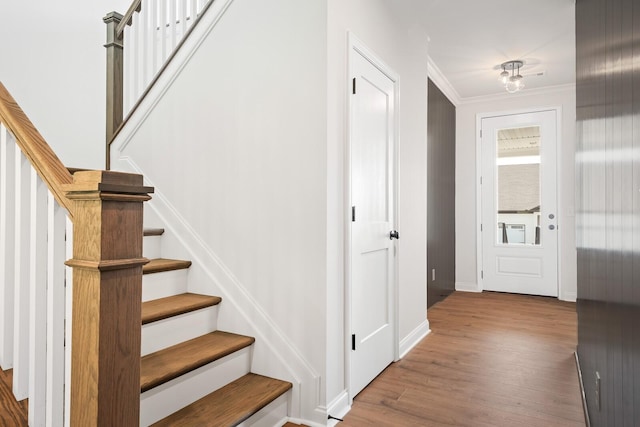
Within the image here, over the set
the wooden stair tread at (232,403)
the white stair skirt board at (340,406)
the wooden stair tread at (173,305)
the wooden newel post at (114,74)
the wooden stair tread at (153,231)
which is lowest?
the white stair skirt board at (340,406)

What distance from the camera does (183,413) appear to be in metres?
1.82

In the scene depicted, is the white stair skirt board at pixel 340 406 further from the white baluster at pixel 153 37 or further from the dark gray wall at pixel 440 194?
the dark gray wall at pixel 440 194

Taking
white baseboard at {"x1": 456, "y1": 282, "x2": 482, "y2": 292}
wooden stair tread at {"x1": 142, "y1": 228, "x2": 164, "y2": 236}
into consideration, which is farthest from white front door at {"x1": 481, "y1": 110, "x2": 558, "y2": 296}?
wooden stair tread at {"x1": 142, "y1": 228, "x2": 164, "y2": 236}

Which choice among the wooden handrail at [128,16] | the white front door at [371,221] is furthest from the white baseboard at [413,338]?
the wooden handrail at [128,16]

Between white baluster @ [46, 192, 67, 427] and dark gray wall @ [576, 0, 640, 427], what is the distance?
144 centimetres

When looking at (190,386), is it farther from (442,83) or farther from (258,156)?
(442,83)

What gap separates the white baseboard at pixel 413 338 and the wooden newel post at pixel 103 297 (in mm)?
2330

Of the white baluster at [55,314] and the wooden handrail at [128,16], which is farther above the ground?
the wooden handrail at [128,16]

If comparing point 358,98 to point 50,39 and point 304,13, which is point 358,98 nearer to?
point 304,13

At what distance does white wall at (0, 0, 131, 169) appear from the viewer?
3104mm

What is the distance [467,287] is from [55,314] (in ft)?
17.8

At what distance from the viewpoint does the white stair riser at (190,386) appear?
68.4 inches

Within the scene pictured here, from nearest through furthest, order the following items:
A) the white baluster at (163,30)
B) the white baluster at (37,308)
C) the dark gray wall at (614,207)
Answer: the dark gray wall at (614,207) < the white baluster at (37,308) < the white baluster at (163,30)

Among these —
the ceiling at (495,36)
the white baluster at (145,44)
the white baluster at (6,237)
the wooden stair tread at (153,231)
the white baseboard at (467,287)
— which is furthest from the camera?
the white baseboard at (467,287)
